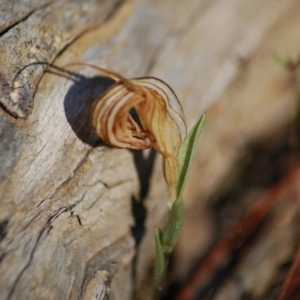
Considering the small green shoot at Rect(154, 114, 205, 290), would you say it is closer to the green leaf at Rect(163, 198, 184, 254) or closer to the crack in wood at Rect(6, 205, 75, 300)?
the green leaf at Rect(163, 198, 184, 254)

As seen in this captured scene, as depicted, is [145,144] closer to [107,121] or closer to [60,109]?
[107,121]

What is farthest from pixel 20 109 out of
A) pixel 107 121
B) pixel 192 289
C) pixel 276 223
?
pixel 276 223

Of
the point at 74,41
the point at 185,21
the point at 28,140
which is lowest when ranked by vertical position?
the point at 28,140

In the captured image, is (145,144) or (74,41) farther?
(74,41)

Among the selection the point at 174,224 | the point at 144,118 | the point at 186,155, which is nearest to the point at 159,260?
the point at 174,224

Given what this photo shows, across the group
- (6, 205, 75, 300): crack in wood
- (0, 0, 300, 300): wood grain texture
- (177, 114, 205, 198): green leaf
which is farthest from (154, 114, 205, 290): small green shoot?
(6, 205, 75, 300): crack in wood
